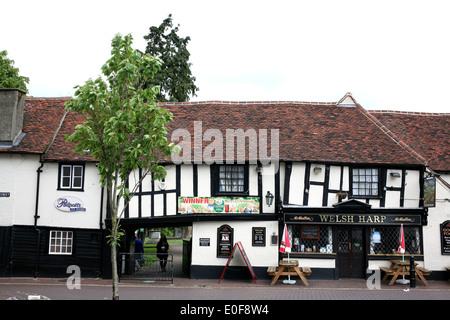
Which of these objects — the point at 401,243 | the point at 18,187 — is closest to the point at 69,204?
the point at 18,187

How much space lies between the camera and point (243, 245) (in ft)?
59.6

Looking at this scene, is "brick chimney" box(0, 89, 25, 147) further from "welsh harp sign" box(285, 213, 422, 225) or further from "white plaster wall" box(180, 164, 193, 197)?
"welsh harp sign" box(285, 213, 422, 225)

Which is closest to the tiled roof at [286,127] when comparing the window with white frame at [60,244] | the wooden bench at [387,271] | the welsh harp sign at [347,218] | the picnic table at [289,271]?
the welsh harp sign at [347,218]

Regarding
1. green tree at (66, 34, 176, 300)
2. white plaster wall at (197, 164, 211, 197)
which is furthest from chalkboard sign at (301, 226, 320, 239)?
green tree at (66, 34, 176, 300)

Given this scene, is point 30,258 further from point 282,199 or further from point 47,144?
point 282,199

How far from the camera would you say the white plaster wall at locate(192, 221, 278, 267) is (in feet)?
59.5

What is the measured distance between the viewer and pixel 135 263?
19656mm

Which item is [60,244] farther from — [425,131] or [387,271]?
[425,131]

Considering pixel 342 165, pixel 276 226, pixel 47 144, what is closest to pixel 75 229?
pixel 47 144

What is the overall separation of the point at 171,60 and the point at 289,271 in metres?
20.9

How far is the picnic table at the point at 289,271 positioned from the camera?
16.9 m

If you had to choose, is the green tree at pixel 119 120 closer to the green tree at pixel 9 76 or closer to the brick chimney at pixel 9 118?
the brick chimney at pixel 9 118
